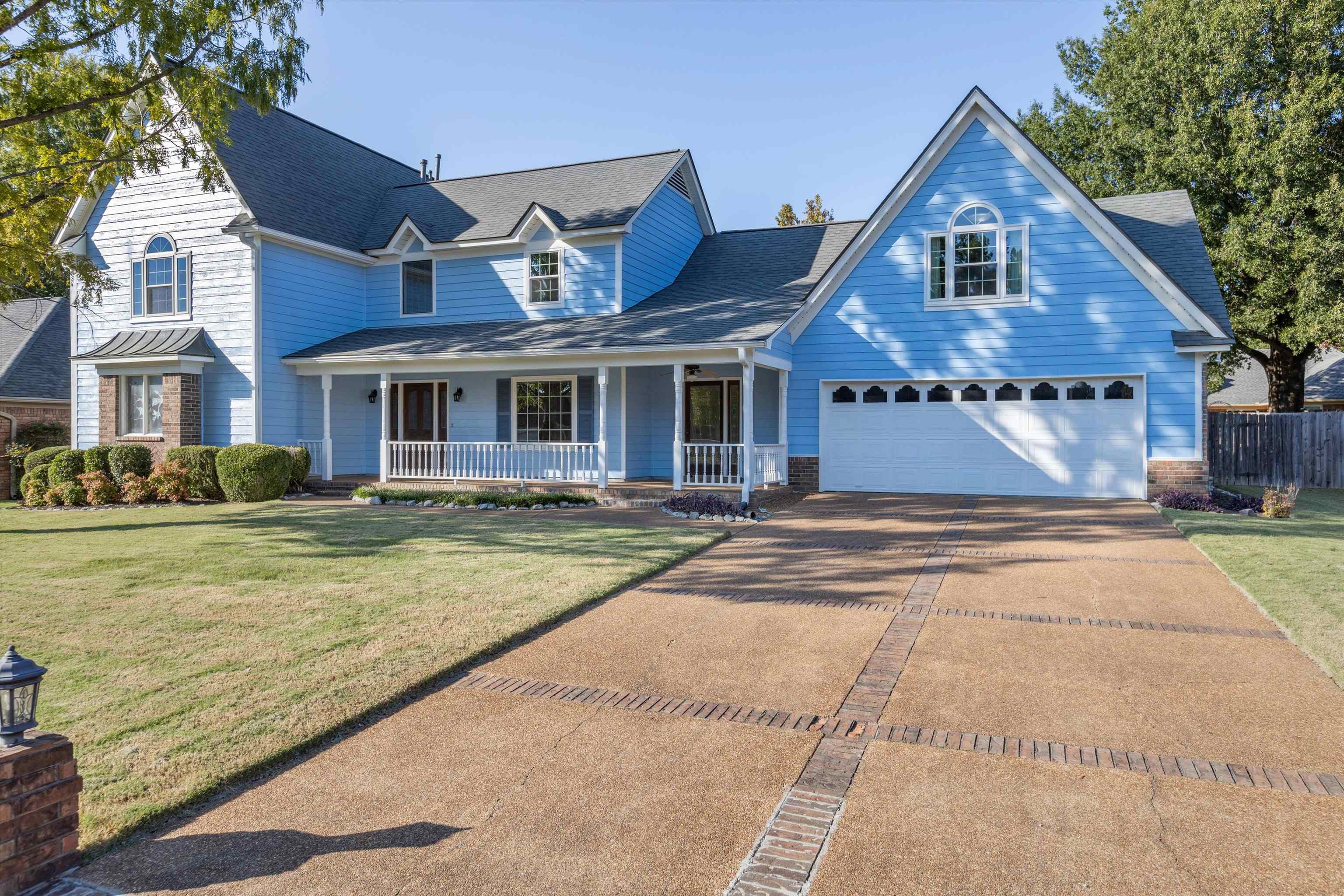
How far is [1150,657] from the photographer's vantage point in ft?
20.0

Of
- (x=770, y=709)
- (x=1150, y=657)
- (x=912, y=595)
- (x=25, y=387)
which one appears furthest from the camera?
(x=25, y=387)

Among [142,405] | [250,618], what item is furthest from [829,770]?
[142,405]

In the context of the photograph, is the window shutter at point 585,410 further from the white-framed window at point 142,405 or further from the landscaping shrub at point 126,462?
the white-framed window at point 142,405

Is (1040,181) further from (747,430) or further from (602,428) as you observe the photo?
(602,428)

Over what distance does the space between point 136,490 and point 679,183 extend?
45.1 feet

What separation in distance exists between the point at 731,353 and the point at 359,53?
323 inches

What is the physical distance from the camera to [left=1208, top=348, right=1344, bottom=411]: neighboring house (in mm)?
31016

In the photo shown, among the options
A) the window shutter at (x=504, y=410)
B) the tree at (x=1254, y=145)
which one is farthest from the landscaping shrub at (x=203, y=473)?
the tree at (x=1254, y=145)

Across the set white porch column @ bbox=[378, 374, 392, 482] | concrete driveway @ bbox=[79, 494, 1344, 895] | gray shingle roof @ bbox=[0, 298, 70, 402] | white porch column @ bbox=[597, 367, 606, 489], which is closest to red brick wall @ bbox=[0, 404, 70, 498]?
gray shingle roof @ bbox=[0, 298, 70, 402]

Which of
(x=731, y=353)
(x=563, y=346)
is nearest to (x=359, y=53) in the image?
(x=563, y=346)

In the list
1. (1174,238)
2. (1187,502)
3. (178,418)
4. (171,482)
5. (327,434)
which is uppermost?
(1174,238)

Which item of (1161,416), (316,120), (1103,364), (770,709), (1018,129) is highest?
(316,120)

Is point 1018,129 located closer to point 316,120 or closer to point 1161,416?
point 1161,416

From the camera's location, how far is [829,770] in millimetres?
4301
